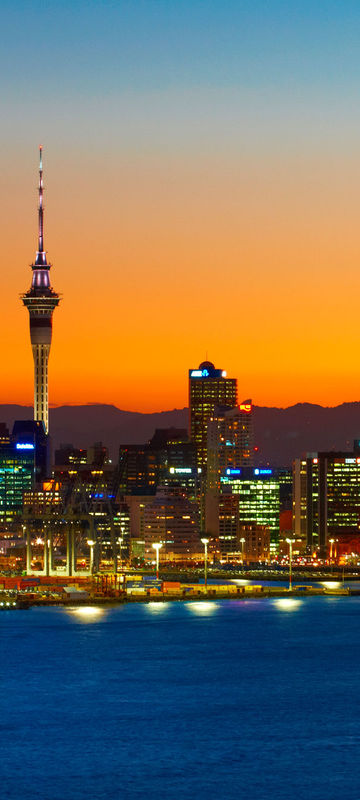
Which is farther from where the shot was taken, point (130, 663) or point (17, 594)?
point (17, 594)

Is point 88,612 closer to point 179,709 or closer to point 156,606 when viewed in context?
point 156,606

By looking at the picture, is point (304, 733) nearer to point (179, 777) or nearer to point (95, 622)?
point (179, 777)

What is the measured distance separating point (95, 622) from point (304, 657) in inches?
993

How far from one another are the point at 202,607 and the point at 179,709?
199 ft

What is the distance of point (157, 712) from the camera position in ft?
238

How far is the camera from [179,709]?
73.7m

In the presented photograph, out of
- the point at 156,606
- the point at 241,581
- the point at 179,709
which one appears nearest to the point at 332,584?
the point at 241,581

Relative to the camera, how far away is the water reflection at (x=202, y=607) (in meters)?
128

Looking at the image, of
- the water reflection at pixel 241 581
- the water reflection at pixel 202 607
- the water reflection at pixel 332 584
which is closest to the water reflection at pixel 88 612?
the water reflection at pixel 202 607

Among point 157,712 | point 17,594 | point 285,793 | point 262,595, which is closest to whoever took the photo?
point 285,793

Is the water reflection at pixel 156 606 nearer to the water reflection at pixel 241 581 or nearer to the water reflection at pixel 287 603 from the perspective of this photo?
the water reflection at pixel 287 603

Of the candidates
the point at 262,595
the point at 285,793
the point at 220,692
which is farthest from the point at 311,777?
the point at 262,595

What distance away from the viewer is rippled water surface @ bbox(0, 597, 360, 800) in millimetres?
58719

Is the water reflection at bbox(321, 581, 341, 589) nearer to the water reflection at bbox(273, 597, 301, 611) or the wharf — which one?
the wharf
